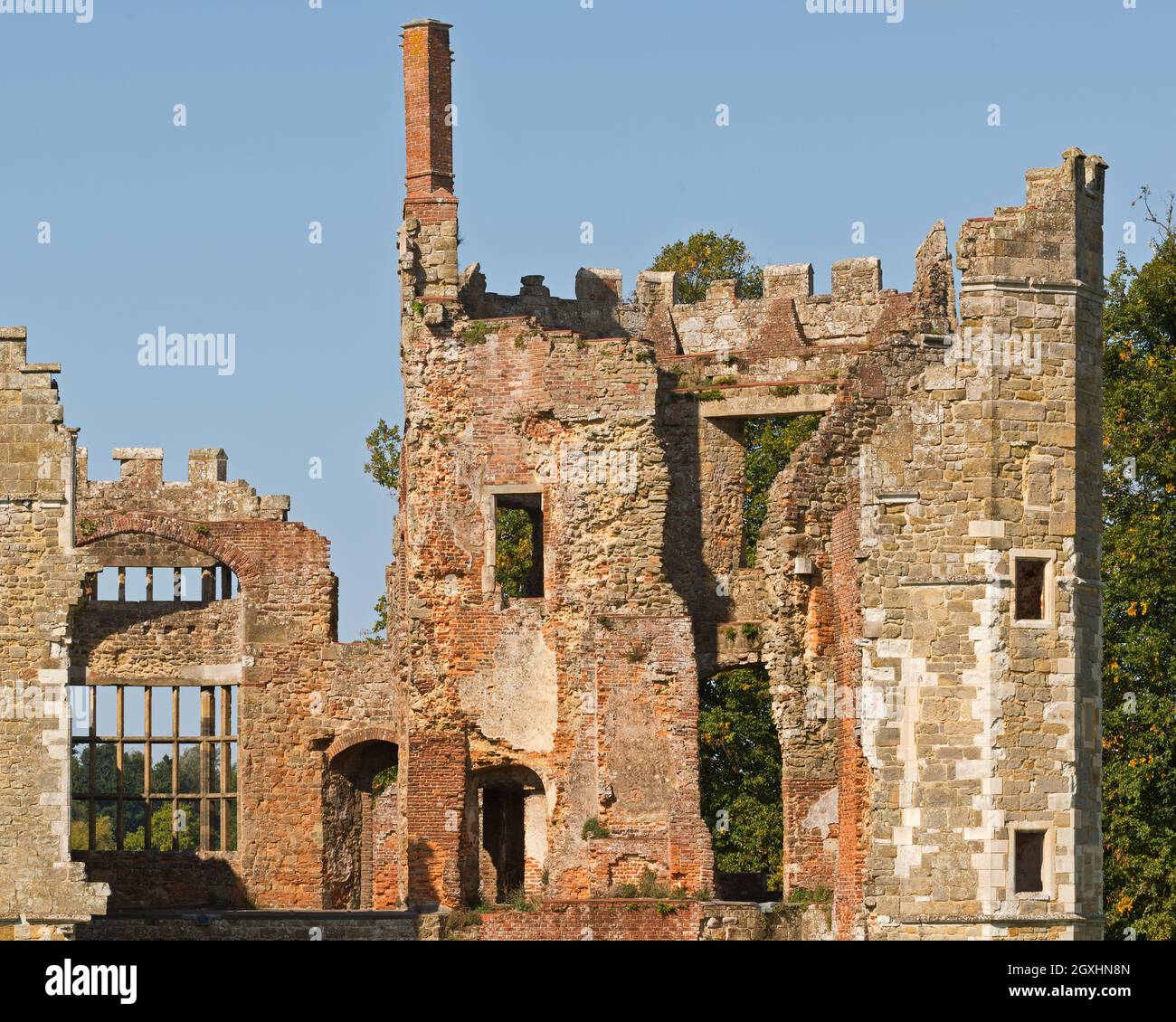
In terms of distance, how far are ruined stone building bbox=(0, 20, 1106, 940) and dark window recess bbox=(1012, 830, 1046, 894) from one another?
4cm

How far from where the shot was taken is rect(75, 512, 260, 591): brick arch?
140 ft

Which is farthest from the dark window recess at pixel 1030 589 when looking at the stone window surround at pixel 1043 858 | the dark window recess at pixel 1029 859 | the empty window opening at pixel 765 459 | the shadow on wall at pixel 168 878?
the empty window opening at pixel 765 459

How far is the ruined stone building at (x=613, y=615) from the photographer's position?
33.1m

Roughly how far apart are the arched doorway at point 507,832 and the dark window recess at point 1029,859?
8398mm

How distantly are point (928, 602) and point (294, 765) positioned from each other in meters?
12.0

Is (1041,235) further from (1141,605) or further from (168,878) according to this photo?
(168,878)

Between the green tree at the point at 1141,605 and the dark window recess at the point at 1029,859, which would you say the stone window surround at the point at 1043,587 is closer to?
the dark window recess at the point at 1029,859

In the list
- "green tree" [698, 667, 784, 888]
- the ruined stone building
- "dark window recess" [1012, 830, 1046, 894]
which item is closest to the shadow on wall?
the ruined stone building

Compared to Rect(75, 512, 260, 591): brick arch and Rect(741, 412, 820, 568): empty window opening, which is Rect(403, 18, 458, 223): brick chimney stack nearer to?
Rect(75, 512, 260, 591): brick arch

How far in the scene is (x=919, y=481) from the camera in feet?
110

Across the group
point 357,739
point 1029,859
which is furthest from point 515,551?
point 1029,859

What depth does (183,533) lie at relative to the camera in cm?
4262
